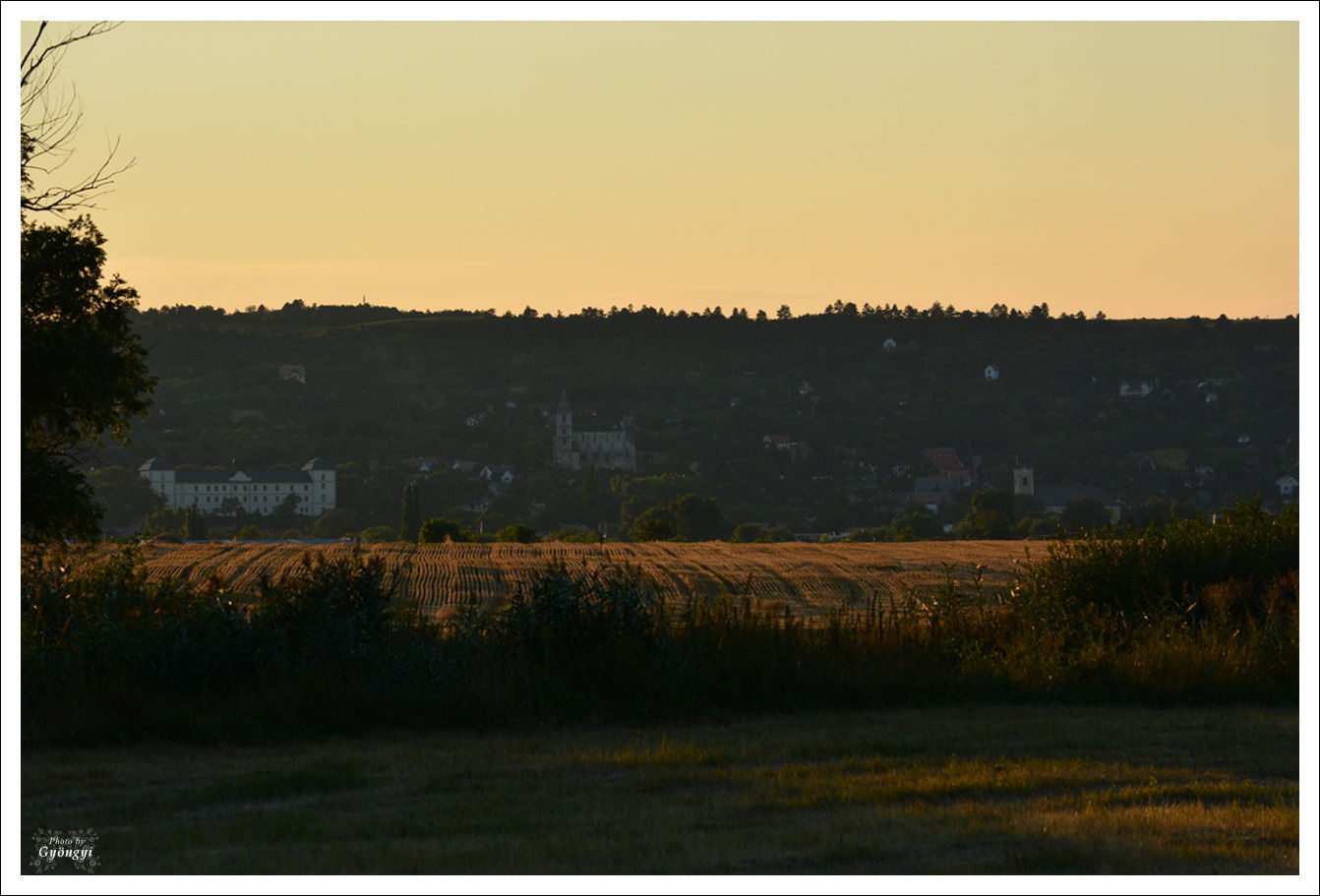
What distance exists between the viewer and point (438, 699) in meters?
10.6

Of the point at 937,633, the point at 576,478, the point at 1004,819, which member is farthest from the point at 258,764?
the point at 576,478

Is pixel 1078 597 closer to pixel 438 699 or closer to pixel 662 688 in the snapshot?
pixel 662 688

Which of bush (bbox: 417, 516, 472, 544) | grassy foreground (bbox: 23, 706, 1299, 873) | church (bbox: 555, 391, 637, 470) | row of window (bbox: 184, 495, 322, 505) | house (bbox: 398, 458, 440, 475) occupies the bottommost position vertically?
bush (bbox: 417, 516, 472, 544)

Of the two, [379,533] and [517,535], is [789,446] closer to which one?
[379,533]

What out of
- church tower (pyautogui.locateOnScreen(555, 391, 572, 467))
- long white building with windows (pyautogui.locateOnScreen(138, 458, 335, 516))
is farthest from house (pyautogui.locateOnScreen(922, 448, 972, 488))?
long white building with windows (pyautogui.locateOnScreen(138, 458, 335, 516))

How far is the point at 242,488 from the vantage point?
7156 centimetres

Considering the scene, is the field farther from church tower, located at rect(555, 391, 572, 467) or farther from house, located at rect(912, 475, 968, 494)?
church tower, located at rect(555, 391, 572, 467)

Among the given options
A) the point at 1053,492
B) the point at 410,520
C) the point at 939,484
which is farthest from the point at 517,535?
the point at 939,484

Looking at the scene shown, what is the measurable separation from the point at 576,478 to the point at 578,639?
65995mm

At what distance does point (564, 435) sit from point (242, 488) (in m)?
21.1

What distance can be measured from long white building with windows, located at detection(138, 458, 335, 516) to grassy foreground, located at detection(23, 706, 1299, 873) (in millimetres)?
55387

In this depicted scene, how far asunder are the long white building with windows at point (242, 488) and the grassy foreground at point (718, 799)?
5539 centimetres

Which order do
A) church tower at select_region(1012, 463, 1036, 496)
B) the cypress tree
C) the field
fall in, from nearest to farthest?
the field
the cypress tree
church tower at select_region(1012, 463, 1036, 496)

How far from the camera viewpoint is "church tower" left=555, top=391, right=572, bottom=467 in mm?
81625
